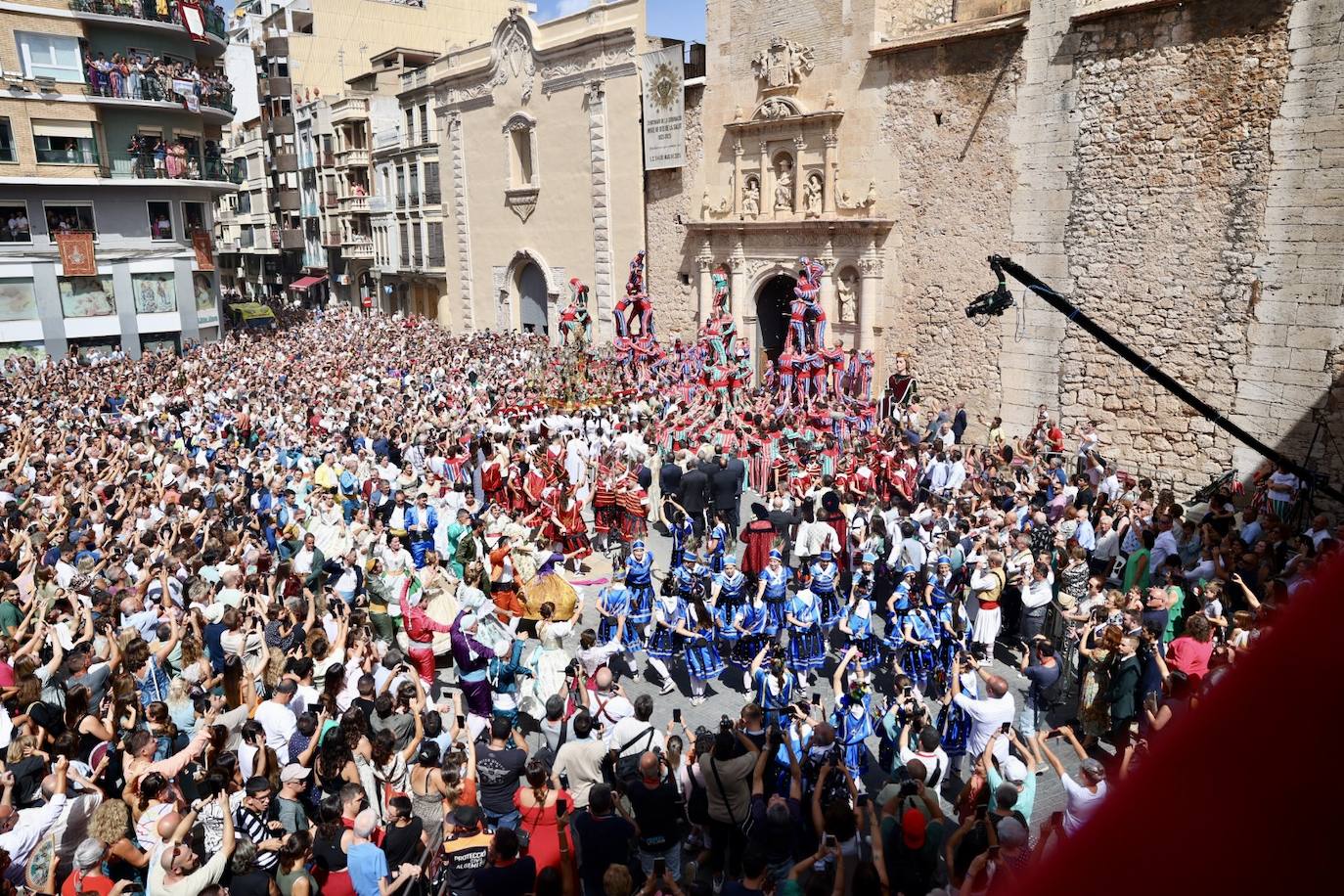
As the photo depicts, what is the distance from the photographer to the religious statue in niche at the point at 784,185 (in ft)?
74.5

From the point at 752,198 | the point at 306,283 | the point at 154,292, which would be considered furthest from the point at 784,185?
the point at 306,283

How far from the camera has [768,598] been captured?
9.52 meters

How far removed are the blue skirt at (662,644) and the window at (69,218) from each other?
28644mm

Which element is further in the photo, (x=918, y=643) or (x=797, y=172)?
(x=797, y=172)

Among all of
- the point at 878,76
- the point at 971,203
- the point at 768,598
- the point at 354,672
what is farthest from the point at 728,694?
the point at 878,76

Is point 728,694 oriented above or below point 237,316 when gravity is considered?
below

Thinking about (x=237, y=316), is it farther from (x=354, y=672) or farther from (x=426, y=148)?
(x=354, y=672)

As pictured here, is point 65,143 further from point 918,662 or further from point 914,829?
point 914,829

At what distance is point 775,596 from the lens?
9469 millimetres

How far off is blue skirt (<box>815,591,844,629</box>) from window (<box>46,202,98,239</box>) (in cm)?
2962

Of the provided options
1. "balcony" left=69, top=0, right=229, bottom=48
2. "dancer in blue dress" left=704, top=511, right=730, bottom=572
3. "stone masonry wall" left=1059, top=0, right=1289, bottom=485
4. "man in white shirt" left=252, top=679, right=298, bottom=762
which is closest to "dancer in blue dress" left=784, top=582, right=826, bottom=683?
"dancer in blue dress" left=704, top=511, right=730, bottom=572

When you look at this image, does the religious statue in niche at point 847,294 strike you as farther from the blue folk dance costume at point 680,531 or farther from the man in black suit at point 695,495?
the blue folk dance costume at point 680,531

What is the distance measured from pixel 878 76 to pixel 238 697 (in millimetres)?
18165

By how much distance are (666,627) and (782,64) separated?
1692cm
